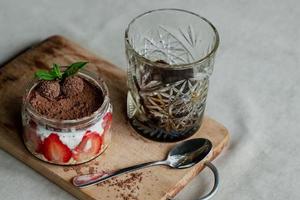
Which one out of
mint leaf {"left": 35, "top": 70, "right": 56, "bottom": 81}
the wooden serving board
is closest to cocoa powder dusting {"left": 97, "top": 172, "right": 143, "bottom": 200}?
the wooden serving board

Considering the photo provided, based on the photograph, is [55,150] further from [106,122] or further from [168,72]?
[168,72]

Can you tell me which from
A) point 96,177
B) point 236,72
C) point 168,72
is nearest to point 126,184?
point 96,177

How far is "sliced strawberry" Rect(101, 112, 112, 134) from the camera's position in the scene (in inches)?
37.2

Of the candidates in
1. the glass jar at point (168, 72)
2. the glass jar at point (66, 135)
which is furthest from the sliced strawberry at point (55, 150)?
the glass jar at point (168, 72)

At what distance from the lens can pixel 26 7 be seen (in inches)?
50.0

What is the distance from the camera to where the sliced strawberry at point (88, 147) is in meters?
0.93

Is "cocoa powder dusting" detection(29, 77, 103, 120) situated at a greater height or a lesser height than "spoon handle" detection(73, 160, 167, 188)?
greater

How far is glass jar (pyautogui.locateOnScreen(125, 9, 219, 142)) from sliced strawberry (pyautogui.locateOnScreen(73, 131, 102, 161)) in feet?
0.27

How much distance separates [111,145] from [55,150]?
0.28 ft

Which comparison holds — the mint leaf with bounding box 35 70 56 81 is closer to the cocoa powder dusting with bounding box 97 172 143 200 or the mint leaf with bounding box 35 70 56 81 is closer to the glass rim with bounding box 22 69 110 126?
the glass rim with bounding box 22 69 110 126

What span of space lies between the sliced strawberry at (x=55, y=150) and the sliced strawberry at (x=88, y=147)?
0.01m

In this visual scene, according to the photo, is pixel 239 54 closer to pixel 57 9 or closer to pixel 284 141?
pixel 284 141

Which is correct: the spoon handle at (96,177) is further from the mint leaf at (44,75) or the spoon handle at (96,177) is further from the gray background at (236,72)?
the mint leaf at (44,75)

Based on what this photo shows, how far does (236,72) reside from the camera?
3.81 feet
